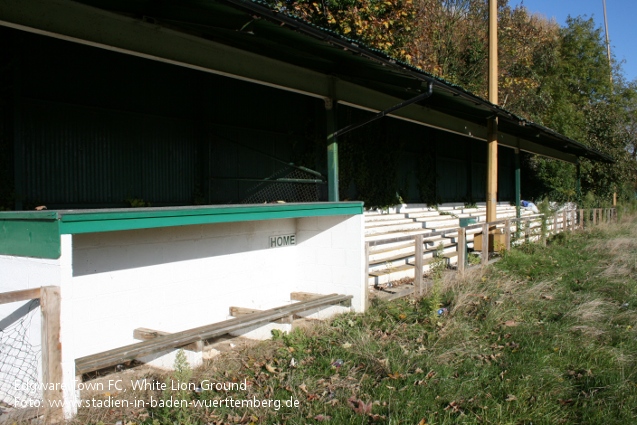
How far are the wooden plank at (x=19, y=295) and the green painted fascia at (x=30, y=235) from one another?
0.89ft

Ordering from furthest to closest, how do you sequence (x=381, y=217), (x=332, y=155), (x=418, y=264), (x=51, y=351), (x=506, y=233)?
(x=381, y=217) → (x=506, y=233) → (x=332, y=155) → (x=418, y=264) → (x=51, y=351)

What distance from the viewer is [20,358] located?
12.7ft

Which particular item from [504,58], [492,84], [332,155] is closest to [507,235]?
[492,84]

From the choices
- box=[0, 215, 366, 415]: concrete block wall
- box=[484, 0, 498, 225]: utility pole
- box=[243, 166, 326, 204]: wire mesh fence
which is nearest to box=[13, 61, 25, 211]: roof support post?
box=[0, 215, 366, 415]: concrete block wall

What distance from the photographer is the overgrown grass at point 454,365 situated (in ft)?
12.9

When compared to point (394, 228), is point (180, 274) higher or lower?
lower

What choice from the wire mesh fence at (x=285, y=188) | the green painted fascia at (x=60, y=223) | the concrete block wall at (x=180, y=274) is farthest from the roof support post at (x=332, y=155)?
the green painted fascia at (x=60, y=223)

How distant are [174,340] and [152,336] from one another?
0.53 m

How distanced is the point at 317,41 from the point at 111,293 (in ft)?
11.4

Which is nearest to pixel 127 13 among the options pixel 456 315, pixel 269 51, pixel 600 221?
pixel 269 51

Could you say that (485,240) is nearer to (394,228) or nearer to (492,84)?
(394,228)

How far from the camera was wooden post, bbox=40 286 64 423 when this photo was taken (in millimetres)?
3518

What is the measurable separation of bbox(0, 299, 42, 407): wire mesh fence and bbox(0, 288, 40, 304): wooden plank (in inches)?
12.3

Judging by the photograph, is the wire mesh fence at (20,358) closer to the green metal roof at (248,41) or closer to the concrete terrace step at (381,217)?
the green metal roof at (248,41)
